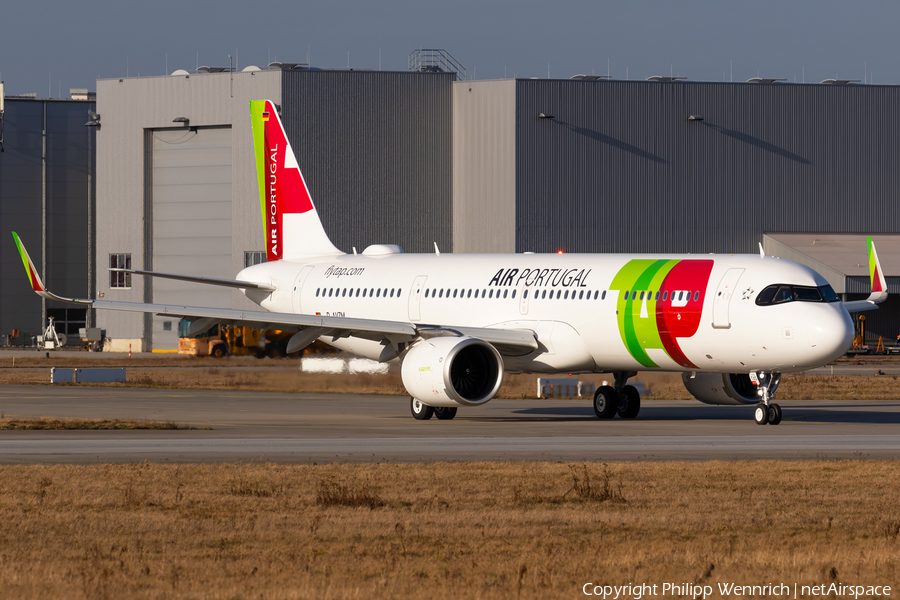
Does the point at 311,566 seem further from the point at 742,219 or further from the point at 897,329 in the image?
the point at 897,329

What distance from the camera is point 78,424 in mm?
27656

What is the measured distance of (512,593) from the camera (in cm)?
1013

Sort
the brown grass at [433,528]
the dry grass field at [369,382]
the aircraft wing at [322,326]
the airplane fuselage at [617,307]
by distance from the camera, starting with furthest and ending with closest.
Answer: the dry grass field at [369,382] → the aircraft wing at [322,326] → the airplane fuselage at [617,307] → the brown grass at [433,528]

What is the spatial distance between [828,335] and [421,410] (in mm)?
10292

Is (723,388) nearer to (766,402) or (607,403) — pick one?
(607,403)

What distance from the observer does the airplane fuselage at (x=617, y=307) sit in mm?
28266

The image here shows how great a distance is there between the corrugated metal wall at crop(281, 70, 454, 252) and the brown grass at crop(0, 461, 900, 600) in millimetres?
59826

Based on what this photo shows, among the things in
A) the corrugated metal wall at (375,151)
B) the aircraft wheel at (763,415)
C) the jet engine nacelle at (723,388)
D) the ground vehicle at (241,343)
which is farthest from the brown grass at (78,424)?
the corrugated metal wall at (375,151)

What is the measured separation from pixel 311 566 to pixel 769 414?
20.1 m

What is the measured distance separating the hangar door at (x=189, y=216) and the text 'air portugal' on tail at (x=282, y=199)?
41.0m

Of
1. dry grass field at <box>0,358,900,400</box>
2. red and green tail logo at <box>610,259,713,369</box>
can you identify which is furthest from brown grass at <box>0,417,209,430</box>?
dry grass field at <box>0,358,900,400</box>

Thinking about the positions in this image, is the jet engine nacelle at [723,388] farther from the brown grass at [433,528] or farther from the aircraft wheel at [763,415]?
the brown grass at [433,528]

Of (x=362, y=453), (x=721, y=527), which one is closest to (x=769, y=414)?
(x=362, y=453)

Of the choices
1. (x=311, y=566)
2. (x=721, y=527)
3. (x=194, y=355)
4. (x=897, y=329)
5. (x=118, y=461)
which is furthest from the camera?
(x=897, y=329)
